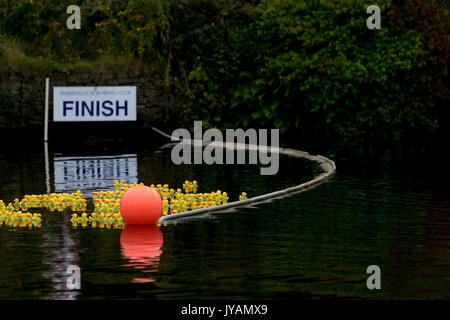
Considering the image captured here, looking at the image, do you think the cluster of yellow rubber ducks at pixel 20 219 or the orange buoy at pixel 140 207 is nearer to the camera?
the orange buoy at pixel 140 207

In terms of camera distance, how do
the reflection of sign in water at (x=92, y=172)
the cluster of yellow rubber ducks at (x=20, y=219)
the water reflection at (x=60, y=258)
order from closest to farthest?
1. the water reflection at (x=60, y=258)
2. the cluster of yellow rubber ducks at (x=20, y=219)
3. the reflection of sign in water at (x=92, y=172)

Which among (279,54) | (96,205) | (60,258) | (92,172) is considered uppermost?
(279,54)

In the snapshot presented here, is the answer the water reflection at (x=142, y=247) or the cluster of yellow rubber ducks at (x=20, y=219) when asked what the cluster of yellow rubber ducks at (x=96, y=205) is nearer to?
the cluster of yellow rubber ducks at (x=20, y=219)

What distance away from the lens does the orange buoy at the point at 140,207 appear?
14.5 meters

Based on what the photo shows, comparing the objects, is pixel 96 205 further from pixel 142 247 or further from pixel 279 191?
pixel 279 191

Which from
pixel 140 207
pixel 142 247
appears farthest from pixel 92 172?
pixel 142 247

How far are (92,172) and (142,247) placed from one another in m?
10.2

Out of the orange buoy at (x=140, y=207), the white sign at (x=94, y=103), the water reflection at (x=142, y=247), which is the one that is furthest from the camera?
the white sign at (x=94, y=103)

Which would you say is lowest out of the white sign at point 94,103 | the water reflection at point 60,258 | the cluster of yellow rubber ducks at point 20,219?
the water reflection at point 60,258

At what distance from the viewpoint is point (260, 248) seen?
12617mm

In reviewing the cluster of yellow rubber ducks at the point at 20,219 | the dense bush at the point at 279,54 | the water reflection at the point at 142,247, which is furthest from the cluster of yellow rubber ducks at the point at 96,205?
the dense bush at the point at 279,54

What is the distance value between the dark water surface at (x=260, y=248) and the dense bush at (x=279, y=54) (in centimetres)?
1241

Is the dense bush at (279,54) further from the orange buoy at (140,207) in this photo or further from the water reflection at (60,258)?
the water reflection at (60,258)

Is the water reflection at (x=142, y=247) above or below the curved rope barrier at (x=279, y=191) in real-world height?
below
